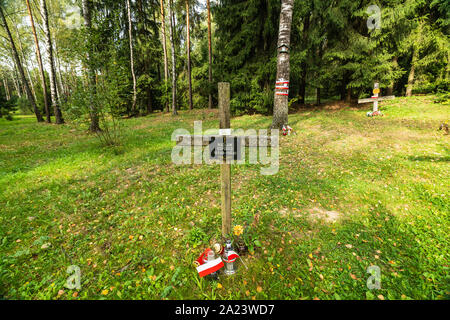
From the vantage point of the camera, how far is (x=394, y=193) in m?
4.26

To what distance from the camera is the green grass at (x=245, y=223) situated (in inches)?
103

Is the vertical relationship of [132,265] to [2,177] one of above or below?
below

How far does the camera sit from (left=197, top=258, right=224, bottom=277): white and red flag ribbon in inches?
95.4

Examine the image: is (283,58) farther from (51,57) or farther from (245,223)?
(51,57)

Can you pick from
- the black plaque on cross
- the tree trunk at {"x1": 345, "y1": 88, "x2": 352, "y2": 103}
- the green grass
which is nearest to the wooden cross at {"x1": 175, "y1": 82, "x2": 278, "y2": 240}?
the black plaque on cross

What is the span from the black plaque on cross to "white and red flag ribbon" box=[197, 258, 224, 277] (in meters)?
1.41

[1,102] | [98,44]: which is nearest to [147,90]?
[98,44]

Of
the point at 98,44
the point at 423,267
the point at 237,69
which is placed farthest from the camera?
the point at 237,69

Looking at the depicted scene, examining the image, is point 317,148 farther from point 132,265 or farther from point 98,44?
point 98,44

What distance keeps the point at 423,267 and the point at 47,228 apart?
21.6ft

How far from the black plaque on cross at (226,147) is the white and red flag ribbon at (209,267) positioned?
1.41m

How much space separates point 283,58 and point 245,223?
6988mm

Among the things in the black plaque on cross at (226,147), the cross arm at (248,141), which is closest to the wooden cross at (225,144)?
the black plaque on cross at (226,147)

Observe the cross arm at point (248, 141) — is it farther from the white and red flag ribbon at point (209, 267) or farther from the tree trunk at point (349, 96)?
the tree trunk at point (349, 96)
